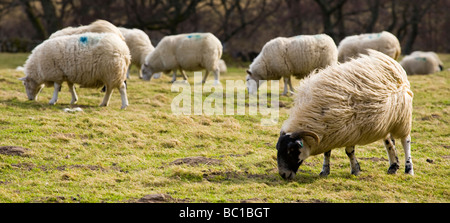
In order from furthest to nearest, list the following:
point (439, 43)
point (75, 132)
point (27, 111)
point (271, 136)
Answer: point (439, 43)
point (27, 111)
point (271, 136)
point (75, 132)

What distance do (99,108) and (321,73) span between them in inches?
218

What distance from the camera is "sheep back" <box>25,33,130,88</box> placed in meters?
10.1

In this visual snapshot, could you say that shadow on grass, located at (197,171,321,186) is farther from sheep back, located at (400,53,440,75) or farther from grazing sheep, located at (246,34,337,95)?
sheep back, located at (400,53,440,75)

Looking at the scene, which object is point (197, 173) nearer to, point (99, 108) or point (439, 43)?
point (99, 108)

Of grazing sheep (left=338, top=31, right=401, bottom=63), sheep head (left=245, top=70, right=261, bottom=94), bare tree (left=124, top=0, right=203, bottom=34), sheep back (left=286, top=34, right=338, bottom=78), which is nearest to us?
sheep back (left=286, top=34, right=338, bottom=78)

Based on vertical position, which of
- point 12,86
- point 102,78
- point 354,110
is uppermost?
point 354,110

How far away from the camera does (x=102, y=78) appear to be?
407 inches

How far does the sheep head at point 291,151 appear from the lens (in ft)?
20.2

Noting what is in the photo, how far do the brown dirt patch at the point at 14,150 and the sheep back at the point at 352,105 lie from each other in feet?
12.0

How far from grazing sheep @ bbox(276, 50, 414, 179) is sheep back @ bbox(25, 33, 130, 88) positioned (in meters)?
4.92

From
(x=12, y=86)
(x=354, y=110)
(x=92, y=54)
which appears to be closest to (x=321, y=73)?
(x=354, y=110)

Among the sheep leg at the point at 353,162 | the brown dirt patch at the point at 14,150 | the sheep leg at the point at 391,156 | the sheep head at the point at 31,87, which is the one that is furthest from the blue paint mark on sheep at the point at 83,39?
the sheep leg at the point at 391,156

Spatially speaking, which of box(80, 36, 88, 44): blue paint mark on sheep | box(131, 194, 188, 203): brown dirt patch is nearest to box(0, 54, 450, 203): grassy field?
box(131, 194, 188, 203): brown dirt patch

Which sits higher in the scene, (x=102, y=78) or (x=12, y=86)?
(x=102, y=78)
